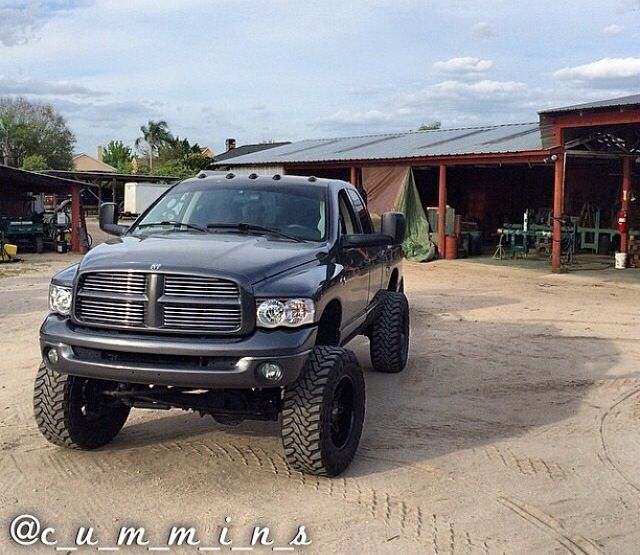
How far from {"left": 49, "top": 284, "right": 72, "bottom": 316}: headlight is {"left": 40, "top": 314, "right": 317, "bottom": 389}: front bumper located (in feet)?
0.77

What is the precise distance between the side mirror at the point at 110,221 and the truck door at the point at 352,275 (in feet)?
5.92

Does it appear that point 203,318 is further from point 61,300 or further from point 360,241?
point 360,241

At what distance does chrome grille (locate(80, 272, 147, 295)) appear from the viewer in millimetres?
4617

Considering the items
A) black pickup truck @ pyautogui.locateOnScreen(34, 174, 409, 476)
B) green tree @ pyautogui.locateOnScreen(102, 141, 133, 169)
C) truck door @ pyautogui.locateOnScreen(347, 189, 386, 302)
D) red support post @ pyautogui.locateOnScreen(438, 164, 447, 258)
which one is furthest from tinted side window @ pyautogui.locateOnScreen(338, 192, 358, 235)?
green tree @ pyautogui.locateOnScreen(102, 141, 133, 169)

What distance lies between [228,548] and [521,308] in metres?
9.24

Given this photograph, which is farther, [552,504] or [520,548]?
[552,504]

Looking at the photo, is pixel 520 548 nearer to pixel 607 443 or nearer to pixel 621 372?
pixel 607 443

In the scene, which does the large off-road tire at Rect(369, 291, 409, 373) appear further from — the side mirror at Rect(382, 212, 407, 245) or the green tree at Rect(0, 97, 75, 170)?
the green tree at Rect(0, 97, 75, 170)

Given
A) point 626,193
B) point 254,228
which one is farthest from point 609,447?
point 626,193

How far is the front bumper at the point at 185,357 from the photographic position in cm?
441

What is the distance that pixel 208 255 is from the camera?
4.79 meters

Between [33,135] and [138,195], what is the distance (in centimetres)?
2848

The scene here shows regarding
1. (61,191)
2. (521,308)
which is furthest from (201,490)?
(61,191)

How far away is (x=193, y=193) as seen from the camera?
247 inches
